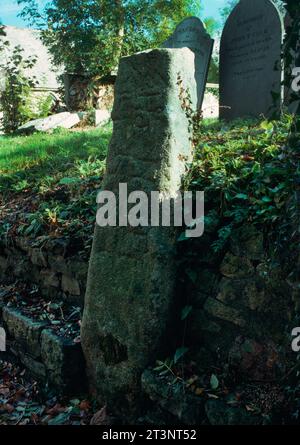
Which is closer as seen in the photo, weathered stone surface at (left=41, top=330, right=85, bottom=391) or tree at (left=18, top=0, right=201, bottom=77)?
weathered stone surface at (left=41, top=330, right=85, bottom=391)

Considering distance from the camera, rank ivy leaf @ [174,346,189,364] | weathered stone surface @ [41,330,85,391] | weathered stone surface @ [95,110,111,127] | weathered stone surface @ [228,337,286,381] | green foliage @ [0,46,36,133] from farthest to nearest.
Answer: green foliage @ [0,46,36,133]
weathered stone surface @ [95,110,111,127]
weathered stone surface @ [41,330,85,391]
ivy leaf @ [174,346,189,364]
weathered stone surface @ [228,337,286,381]

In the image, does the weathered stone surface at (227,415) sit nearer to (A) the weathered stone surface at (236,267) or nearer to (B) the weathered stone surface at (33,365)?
(A) the weathered stone surface at (236,267)

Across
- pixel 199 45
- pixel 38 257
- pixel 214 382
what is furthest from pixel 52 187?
pixel 199 45

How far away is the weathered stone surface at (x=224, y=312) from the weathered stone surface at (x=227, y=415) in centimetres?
45

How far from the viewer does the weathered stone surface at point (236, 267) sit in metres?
2.61

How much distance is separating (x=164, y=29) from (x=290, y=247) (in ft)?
41.6

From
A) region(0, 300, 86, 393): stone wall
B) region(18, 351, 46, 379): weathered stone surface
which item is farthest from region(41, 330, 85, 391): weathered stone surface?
region(18, 351, 46, 379): weathered stone surface

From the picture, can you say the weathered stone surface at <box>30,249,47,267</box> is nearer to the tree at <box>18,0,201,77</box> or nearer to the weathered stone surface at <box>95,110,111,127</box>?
the weathered stone surface at <box>95,110,111,127</box>

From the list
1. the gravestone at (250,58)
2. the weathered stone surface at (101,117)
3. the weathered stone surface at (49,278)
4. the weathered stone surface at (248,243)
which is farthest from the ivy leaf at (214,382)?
the weathered stone surface at (101,117)

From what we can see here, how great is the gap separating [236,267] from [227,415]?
80 centimetres

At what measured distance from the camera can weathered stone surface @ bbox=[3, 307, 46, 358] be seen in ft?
11.3
